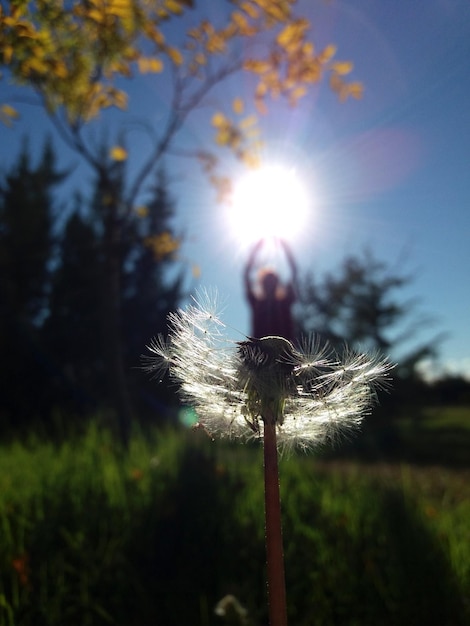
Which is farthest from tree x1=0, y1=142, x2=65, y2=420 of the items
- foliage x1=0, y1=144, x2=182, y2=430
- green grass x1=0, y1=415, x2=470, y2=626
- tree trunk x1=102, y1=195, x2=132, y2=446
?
green grass x1=0, y1=415, x2=470, y2=626

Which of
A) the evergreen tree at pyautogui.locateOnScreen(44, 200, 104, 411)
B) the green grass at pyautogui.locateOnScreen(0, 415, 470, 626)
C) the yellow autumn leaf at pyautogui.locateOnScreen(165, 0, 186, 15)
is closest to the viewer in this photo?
the green grass at pyautogui.locateOnScreen(0, 415, 470, 626)

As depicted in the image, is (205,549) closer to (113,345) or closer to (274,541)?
(274,541)

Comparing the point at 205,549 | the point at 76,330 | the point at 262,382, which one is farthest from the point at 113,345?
the point at 76,330

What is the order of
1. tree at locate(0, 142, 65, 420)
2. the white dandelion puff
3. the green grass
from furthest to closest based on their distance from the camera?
tree at locate(0, 142, 65, 420) → the green grass → the white dandelion puff

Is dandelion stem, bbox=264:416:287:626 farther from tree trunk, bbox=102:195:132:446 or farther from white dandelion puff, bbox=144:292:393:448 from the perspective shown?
tree trunk, bbox=102:195:132:446

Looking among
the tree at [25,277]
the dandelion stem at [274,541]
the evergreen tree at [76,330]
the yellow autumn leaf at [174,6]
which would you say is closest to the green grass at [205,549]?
the dandelion stem at [274,541]

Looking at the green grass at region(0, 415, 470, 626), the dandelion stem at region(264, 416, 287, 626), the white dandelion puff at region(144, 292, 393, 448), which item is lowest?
the green grass at region(0, 415, 470, 626)

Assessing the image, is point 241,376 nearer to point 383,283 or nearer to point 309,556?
point 309,556
